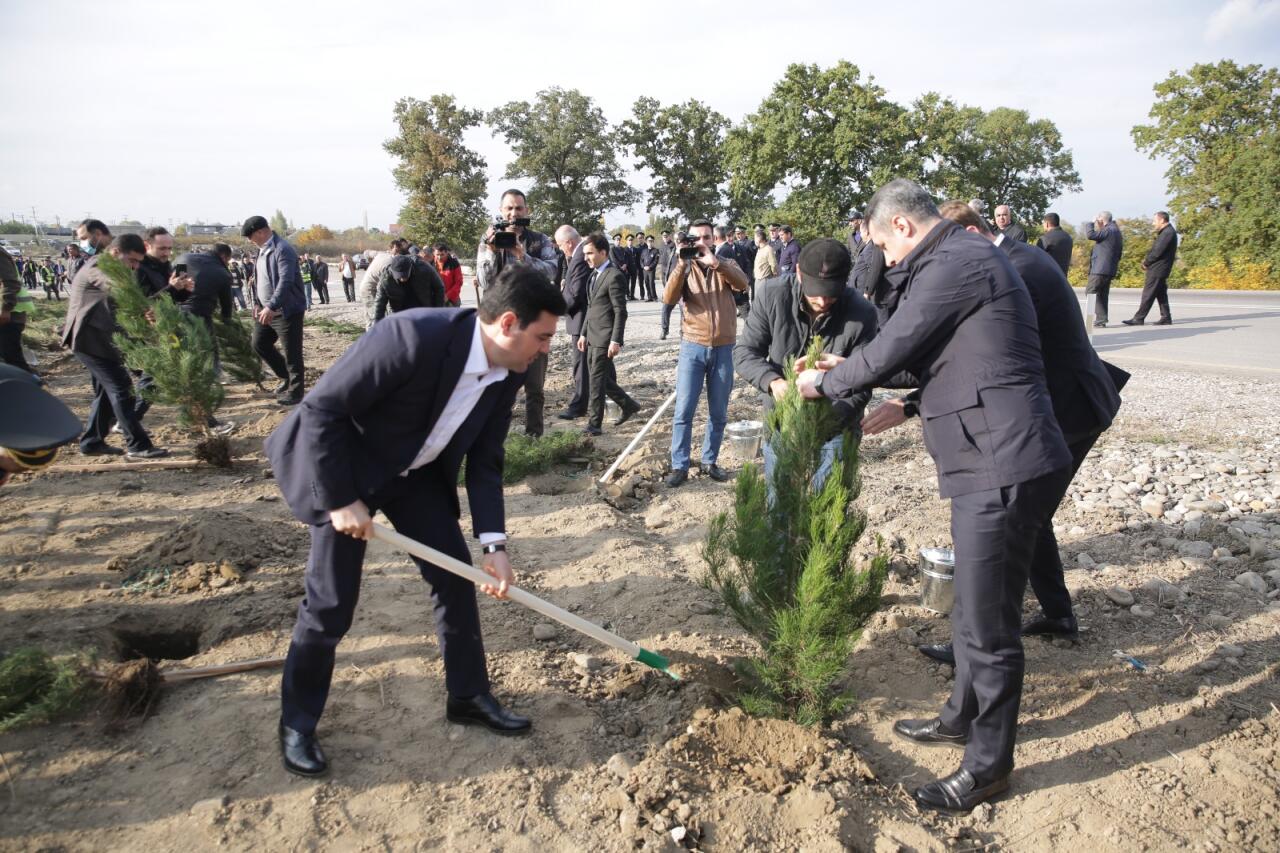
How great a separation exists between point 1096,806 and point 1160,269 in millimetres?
12703

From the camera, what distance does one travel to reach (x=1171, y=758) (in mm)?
3145

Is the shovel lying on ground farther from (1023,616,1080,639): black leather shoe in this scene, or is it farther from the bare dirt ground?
(1023,616,1080,639): black leather shoe

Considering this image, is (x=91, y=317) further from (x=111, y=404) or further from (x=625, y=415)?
(x=625, y=415)

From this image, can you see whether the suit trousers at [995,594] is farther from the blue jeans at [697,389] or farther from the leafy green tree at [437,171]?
the leafy green tree at [437,171]

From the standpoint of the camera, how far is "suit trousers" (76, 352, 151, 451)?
6.74 meters

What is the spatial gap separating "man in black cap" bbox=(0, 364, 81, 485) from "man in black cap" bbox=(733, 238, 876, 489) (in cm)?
259

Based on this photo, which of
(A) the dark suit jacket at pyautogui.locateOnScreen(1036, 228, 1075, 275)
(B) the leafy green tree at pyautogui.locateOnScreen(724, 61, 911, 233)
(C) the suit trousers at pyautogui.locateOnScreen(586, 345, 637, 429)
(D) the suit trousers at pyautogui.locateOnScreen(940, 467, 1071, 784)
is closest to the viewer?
(D) the suit trousers at pyautogui.locateOnScreen(940, 467, 1071, 784)

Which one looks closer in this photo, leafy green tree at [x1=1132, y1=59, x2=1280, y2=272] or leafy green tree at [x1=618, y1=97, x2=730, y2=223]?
leafy green tree at [x1=1132, y1=59, x2=1280, y2=272]

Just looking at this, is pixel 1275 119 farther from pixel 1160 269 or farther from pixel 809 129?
pixel 1160 269

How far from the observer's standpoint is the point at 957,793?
113 inches

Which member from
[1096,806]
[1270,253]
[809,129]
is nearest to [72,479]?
[1096,806]

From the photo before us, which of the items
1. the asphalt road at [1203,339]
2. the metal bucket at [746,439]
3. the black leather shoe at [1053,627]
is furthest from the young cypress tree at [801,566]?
the asphalt road at [1203,339]

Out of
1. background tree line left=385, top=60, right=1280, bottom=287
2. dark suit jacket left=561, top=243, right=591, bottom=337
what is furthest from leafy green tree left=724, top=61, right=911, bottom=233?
dark suit jacket left=561, top=243, right=591, bottom=337

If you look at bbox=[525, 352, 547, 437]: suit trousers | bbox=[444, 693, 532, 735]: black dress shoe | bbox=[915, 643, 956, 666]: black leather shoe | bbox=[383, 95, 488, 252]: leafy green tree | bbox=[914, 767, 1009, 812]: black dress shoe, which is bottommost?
bbox=[914, 767, 1009, 812]: black dress shoe
